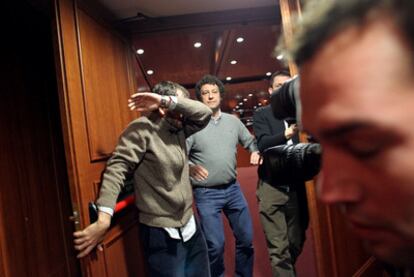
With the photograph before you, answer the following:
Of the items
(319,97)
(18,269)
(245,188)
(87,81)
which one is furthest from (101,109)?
(245,188)

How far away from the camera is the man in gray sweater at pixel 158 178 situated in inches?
49.8

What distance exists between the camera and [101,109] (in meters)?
1.55

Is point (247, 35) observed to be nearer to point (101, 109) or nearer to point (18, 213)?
point (101, 109)

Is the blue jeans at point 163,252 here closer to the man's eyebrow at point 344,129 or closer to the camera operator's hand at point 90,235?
A: the camera operator's hand at point 90,235

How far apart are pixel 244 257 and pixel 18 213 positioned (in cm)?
123

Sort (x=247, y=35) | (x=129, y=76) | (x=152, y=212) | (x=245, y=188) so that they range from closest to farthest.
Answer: (x=152, y=212), (x=129, y=76), (x=247, y=35), (x=245, y=188)

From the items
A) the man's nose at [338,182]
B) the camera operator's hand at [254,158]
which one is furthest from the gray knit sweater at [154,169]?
the man's nose at [338,182]

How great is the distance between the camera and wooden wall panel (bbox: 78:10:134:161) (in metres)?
1.42

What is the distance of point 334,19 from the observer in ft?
1.02

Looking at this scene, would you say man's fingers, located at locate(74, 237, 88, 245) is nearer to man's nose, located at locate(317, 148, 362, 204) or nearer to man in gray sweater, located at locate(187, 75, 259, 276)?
man in gray sweater, located at locate(187, 75, 259, 276)

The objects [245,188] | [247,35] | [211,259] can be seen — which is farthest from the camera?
[245,188]

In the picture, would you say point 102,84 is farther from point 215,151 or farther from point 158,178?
point 215,151

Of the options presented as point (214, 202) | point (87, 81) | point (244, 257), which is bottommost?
point (244, 257)

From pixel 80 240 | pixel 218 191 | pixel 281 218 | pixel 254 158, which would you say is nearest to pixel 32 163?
pixel 80 240
